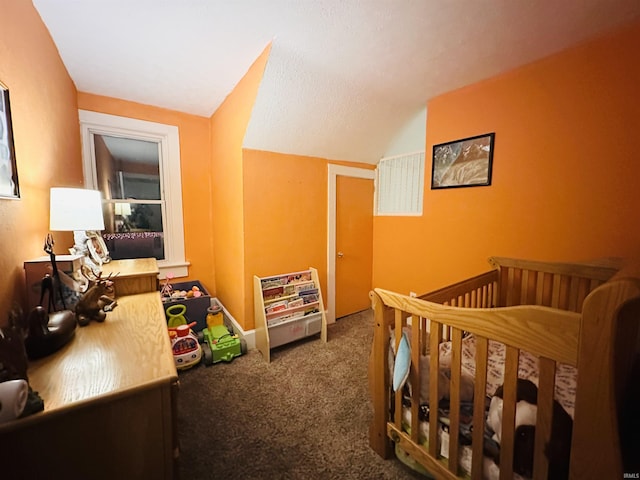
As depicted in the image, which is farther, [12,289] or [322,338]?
[322,338]

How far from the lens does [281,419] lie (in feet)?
5.03

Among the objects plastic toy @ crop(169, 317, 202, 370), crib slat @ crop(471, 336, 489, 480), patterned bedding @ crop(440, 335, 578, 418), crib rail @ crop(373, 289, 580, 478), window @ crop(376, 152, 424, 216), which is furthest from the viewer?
window @ crop(376, 152, 424, 216)

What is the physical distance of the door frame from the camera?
8.89 feet

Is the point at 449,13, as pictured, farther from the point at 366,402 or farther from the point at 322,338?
the point at 322,338

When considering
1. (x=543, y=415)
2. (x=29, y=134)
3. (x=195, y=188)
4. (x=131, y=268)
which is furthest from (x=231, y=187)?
(x=543, y=415)

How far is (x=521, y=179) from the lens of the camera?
1836 mm

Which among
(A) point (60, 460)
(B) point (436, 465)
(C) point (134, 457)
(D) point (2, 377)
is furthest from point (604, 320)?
(D) point (2, 377)

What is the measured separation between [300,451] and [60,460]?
103 cm

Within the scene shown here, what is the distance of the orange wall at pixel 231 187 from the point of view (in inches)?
80.7

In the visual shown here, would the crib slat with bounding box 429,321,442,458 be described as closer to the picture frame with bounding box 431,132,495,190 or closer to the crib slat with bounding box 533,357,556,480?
the crib slat with bounding box 533,357,556,480

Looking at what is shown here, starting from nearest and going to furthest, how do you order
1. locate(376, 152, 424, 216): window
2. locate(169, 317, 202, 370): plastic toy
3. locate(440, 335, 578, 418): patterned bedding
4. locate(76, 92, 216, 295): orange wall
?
locate(440, 335, 578, 418): patterned bedding < locate(169, 317, 202, 370): plastic toy < locate(376, 152, 424, 216): window < locate(76, 92, 216, 295): orange wall

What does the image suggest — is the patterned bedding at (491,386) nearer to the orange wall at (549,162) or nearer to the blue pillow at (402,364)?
the blue pillow at (402,364)

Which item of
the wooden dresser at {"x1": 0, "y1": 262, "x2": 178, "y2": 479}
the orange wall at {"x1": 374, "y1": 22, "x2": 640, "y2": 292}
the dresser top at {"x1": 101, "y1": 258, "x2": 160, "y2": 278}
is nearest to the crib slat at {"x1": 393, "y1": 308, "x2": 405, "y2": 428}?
the wooden dresser at {"x1": 0, "y1": 262, "x2": 178, "y2": 479}

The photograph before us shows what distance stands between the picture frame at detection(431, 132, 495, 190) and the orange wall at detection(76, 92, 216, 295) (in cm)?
241
